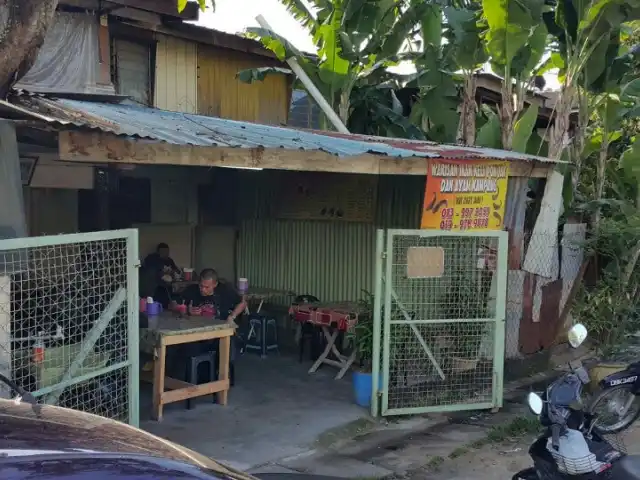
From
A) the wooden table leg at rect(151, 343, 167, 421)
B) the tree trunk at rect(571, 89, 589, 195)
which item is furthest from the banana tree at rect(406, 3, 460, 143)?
the wooden table leg at rect(151, 343, 167, 421)

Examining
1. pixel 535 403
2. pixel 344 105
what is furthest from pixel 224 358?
pixel 344 105

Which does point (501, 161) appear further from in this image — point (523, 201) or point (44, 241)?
point (44, 241)

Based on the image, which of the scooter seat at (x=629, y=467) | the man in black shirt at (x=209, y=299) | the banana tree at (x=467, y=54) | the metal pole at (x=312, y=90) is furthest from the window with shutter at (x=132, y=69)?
the scooter seat at (x=629, y=467)

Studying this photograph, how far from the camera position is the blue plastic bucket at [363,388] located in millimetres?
7316

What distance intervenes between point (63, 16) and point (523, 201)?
601cm

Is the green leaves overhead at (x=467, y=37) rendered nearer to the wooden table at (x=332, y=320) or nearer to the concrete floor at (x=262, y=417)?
the wooden table at (x=332, y=320)

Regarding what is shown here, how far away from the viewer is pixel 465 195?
751cm

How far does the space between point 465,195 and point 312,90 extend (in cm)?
349

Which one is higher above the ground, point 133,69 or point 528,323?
point 133,69

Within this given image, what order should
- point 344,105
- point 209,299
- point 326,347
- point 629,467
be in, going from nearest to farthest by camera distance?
point 629,467
point 209,299
point 326,347
point 344,105

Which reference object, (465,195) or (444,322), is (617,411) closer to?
(444,322)

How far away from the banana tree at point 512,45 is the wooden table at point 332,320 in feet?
11.1

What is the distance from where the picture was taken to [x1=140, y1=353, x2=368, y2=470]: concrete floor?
6180mm

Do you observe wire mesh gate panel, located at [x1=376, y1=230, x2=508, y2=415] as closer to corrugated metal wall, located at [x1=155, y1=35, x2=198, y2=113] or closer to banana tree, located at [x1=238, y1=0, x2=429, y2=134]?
banana tree, located at [x1=238, y1=0, x2=429, y2=134]
